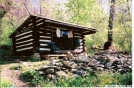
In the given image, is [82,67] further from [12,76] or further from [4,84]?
[4,84]

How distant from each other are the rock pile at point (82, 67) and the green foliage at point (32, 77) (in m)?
0.17

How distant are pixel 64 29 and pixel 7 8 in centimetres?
268

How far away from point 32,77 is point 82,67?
1639mm

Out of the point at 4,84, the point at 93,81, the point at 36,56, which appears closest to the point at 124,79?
the point at 93,81

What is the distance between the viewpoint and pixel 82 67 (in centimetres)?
803

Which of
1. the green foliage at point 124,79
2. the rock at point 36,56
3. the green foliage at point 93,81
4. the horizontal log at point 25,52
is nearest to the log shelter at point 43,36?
the horizontal log at point 25,52

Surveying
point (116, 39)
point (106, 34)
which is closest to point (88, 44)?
point (106, 34)

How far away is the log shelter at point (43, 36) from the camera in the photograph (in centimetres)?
1082

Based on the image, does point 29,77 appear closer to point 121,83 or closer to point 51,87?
point 51,87

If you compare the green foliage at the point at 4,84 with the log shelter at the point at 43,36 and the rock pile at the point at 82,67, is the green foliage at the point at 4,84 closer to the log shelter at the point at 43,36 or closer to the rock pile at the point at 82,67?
the rock pile at the point at 82,67

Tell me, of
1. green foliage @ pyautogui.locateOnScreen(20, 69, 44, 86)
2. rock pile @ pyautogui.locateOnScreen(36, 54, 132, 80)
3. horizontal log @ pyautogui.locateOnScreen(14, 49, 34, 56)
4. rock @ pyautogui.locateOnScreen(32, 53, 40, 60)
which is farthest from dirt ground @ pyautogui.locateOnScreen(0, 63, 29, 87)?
horizontal log @ pyautogui.locateOnScreen(14, 49, 34, 56)

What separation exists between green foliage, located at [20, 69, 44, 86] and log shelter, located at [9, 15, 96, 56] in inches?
127

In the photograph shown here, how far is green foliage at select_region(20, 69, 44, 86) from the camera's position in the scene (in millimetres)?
6958

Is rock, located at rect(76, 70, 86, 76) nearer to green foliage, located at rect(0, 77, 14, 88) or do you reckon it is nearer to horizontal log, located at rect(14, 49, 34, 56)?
green foliage, located at rect(0, 77, 14, 88)
